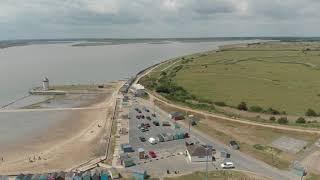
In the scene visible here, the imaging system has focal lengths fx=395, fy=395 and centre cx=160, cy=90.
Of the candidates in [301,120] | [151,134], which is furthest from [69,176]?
[301,120]

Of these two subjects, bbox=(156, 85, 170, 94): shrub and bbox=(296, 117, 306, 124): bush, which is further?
bbox=(156, 85, 170, 94): shrub

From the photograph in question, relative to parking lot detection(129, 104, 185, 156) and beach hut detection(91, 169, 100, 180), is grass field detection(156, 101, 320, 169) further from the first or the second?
beach hut detection(91, 169, 100, 180)

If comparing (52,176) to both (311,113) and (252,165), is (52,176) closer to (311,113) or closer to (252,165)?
(252,165)

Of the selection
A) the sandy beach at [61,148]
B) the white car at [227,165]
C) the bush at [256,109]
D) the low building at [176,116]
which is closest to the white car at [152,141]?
the sandy beach at [61,148]

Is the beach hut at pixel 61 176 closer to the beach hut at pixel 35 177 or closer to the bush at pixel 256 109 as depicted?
the beach hut at pixel 35 177

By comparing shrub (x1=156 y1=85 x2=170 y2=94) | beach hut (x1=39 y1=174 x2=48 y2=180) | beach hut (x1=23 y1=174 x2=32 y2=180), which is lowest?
beach hut (x1=23 y1=174 x2=32 y2=180)

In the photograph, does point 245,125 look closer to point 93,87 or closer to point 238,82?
point 238,82

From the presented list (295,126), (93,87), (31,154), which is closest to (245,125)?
(295,126)

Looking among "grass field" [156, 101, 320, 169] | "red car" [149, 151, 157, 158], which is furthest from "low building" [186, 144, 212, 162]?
"grass field" [156, 101, 320, 169]
